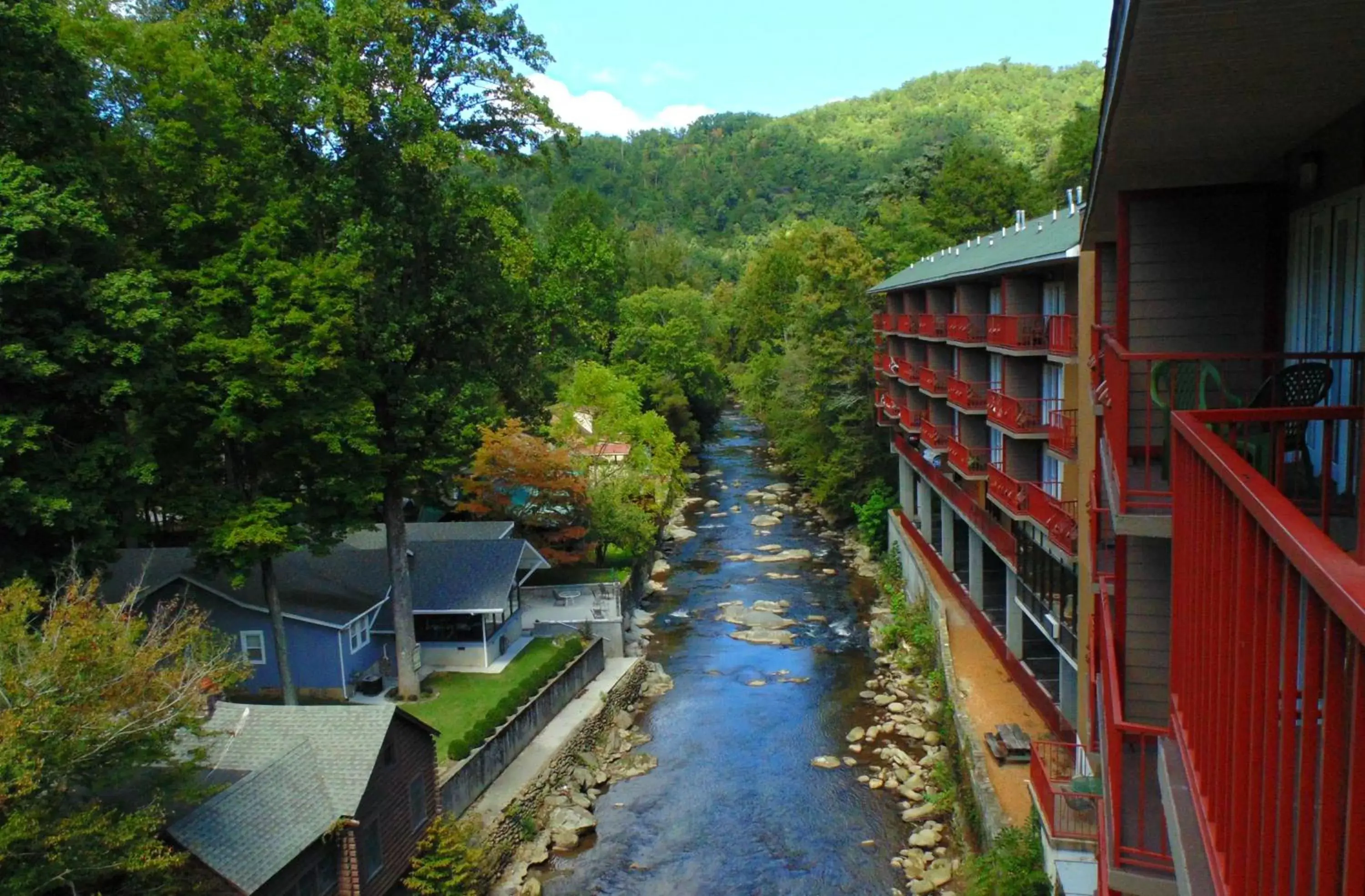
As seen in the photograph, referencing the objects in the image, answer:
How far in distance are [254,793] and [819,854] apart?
34.8 feet

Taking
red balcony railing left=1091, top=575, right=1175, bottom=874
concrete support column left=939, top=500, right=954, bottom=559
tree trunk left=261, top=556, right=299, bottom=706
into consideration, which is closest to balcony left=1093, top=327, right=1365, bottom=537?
red balcony railing left=1091, top=575, right=1175, bottom=874

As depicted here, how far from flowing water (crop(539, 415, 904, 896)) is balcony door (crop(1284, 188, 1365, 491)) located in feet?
44.9

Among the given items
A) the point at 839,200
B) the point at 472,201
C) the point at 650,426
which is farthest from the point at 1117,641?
the point at 839,200

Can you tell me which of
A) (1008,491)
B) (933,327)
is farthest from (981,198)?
(1008,491)

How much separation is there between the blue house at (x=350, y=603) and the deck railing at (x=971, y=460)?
43.2 ft

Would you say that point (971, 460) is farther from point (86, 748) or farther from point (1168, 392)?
point (86, 748)

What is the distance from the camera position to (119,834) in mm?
11773

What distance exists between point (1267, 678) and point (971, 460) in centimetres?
2617

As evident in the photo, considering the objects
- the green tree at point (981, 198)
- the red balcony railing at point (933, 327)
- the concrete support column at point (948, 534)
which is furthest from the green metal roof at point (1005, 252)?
the green tree at point (981, 198)

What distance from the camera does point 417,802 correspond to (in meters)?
18.3

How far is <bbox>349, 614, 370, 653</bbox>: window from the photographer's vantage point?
25172 mm

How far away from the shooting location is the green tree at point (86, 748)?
430 inches

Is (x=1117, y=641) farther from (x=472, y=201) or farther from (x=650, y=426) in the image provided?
(x=650, y=426)

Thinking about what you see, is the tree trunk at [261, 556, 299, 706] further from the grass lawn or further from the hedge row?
the hedge row
